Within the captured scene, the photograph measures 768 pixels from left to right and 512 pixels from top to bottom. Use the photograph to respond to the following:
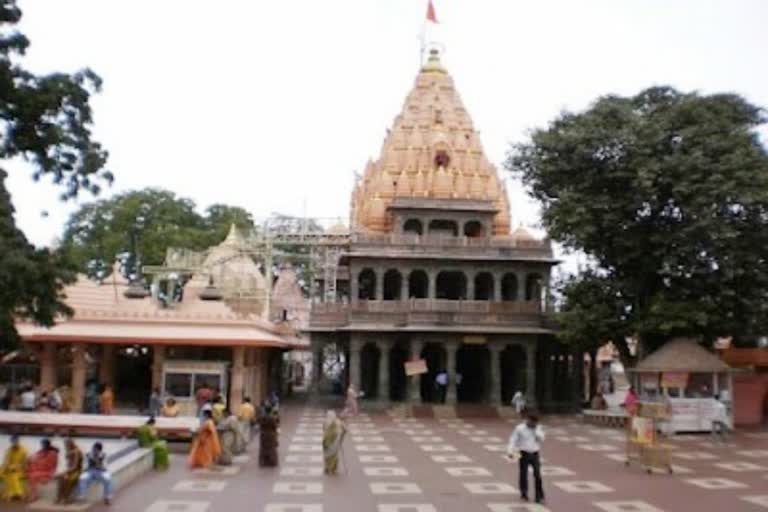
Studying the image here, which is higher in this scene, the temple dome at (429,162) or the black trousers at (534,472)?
the temple dome at (429,162)

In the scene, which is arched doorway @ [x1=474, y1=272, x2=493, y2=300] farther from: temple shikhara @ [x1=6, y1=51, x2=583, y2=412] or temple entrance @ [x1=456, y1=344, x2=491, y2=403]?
temple entrance @ [x1=456, y1=344, x2=491, y2=403]

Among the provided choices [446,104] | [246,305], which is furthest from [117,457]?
[446,104]

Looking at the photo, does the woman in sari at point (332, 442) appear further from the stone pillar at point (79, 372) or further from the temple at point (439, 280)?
the temple at point (439, 280)

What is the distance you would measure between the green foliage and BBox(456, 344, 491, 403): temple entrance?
21.9 metres

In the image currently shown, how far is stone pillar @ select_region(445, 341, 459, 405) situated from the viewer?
42438 millimetres

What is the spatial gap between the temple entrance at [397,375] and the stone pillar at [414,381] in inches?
213

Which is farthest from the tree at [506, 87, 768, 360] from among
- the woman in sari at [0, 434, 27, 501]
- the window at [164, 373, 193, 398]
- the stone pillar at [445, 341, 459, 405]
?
the woman in sari at [0, 434, 27, 501]

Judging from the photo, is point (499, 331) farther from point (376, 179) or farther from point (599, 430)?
point (376, 179)

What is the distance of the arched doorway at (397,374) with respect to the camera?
4927 cm

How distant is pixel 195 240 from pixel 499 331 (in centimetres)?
2759

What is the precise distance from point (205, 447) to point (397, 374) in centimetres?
3142

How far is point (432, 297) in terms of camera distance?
149 feet

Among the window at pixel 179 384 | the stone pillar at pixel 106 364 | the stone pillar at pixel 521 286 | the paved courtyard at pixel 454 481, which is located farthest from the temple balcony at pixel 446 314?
the paved courtyard at pixel 454 481

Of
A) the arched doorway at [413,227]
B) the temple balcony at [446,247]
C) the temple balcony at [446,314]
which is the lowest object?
the temple balcony at [446,314]
